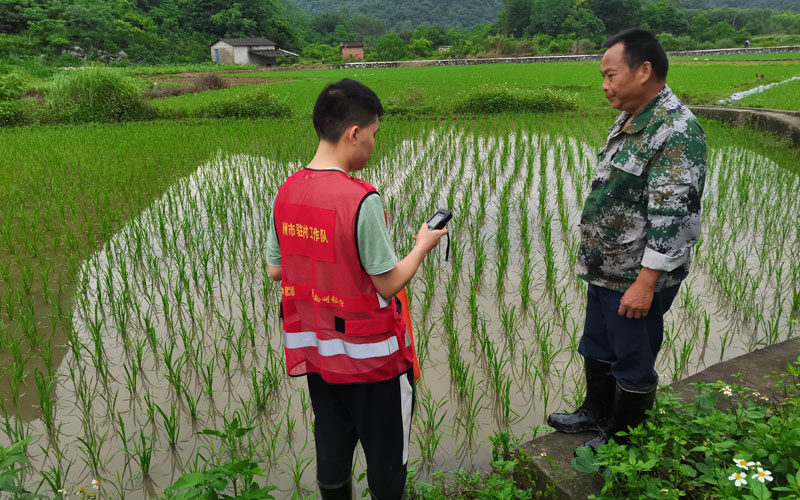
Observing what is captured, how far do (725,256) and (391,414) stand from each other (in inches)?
130

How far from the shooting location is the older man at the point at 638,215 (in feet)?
4.88

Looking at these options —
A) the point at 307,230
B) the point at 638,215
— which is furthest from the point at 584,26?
the point at 307,230

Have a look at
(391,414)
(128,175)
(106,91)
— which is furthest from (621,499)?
(106,91)

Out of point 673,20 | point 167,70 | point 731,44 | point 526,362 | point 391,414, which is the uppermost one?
point 673,20

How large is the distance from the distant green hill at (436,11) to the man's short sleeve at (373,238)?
99454mm

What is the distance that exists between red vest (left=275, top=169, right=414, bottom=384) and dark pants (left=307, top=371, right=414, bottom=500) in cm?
6

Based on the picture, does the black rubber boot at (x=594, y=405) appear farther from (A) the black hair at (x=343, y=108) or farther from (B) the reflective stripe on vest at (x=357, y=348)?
(A) the black hair at (x=343, y=108)

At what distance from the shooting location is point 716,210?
15.3ft

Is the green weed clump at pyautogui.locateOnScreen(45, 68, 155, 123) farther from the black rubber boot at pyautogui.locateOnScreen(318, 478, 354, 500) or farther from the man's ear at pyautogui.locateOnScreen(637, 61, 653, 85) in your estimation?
the man's ear at pyautogui.locateOnScreen(637, 61, 653, 85)

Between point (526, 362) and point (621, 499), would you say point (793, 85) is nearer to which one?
point (526, 362)

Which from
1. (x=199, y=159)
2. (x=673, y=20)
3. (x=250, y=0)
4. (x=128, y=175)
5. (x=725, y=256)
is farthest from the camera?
(x=673, y=20)

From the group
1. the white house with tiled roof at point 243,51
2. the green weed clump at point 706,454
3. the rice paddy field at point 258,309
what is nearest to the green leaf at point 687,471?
the green weed clump at point 706,454

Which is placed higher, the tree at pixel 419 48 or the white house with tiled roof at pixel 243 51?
the tree at pixel 419 48

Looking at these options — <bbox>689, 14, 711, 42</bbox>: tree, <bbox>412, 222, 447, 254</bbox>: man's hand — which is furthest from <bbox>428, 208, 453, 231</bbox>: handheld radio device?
<bbox>689, 14, 711, 42</bbox>: tree
